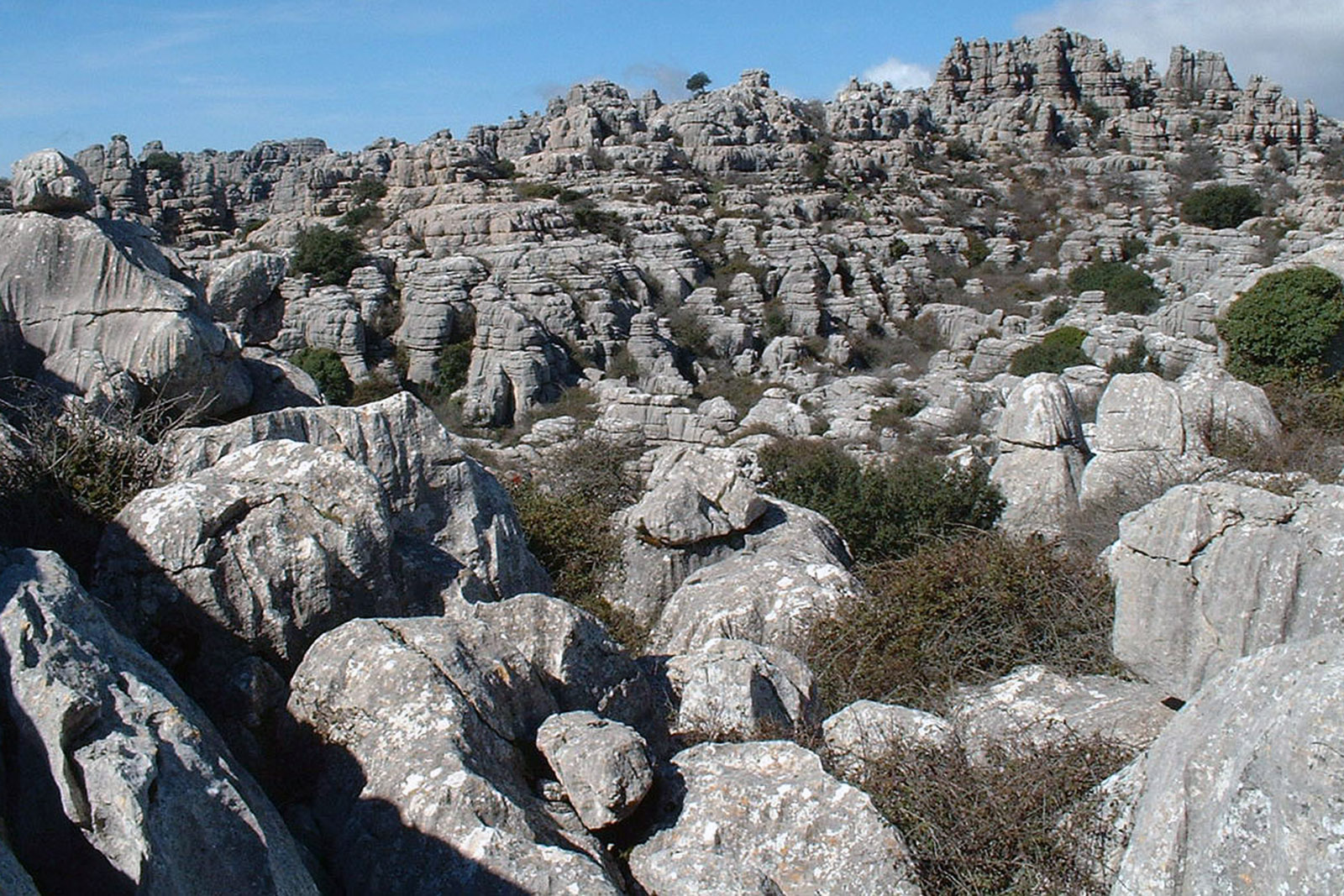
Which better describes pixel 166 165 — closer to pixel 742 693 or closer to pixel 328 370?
pixel 328 370

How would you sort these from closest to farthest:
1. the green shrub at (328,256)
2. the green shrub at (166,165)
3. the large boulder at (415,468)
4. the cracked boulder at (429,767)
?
1. the cracked boulder at (429,767)
2. the large boulder at (415,468)
3. the green shrub at (328,256)
4. the green shrub at (166,165)

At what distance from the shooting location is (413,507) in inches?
250

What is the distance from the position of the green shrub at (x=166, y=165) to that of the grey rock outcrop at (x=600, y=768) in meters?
55.8

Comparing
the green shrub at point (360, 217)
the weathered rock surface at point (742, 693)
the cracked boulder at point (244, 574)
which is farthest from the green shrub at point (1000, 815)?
the green shrub at point (360, 217)

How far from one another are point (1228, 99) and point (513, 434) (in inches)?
1841

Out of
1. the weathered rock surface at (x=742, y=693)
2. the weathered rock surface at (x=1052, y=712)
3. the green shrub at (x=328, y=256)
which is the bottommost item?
the weathered rock surface at (x=1052, y=712)

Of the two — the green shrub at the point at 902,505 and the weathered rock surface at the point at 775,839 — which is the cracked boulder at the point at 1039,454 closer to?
the green shrub at the point at 902,505

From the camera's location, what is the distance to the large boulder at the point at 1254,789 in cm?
298

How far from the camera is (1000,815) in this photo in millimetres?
4203

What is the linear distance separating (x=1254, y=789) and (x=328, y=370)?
93.5 ft

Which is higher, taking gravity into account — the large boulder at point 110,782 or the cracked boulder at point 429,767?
the large boulder at point 110,782

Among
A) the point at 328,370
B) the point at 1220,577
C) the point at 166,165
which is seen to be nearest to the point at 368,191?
the point at 328,370

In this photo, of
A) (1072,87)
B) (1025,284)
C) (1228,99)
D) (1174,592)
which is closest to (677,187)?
(1025,284)

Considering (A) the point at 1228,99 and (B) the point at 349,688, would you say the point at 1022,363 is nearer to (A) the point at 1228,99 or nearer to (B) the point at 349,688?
(B) the point at 349,688
